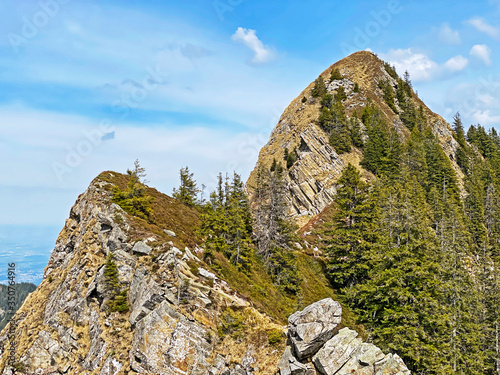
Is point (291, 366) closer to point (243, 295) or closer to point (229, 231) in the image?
point (243, 295)

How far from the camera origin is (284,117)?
103188 mm

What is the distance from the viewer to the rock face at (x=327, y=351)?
17234mm

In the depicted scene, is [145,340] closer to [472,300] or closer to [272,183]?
[272,183]

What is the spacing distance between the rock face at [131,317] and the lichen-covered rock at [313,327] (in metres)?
2.26

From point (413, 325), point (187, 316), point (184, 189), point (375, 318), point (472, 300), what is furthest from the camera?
point (184, 189)

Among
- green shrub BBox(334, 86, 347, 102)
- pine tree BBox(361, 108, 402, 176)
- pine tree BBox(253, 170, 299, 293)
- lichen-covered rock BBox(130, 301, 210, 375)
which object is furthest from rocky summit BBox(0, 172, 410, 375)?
green shrub BBox(334, 86, 347, 102)

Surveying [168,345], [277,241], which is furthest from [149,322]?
[277,241]

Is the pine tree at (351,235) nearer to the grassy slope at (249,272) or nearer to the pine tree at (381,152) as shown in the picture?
the grassy slope at (249,272)

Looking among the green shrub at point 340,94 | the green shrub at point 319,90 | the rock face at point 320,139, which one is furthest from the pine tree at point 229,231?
the green shrub at point 319,90

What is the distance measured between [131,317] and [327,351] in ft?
44.4

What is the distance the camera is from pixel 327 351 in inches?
728

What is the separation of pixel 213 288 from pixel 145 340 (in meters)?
6.22

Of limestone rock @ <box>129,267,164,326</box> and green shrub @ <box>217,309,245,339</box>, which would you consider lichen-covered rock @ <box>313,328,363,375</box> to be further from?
limestone rock @ <box>129,267,164,326</box>

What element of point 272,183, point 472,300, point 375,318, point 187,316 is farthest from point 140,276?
point 472,300
